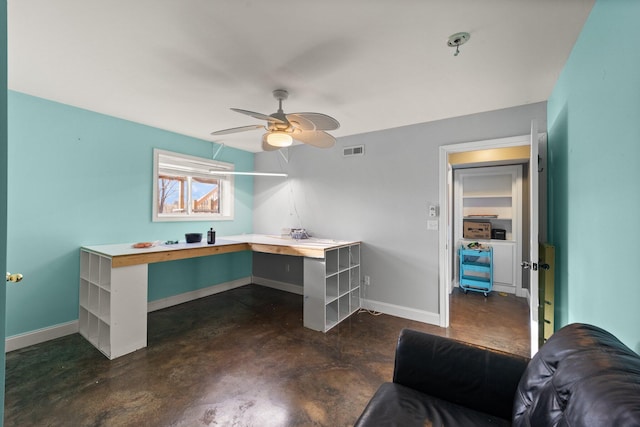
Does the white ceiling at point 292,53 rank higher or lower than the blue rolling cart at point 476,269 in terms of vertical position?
higher

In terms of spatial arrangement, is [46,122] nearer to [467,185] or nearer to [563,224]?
[563,224]

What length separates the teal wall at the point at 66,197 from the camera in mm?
2475

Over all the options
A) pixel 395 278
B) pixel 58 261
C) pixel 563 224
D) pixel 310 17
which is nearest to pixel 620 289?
pixel 563 224

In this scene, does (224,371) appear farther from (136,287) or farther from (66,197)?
(66,197)

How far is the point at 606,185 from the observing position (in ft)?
4.08

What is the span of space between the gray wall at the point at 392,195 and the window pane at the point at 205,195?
4.59 ft

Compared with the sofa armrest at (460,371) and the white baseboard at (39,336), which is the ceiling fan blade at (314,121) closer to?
the sofa armrest at (460,371)

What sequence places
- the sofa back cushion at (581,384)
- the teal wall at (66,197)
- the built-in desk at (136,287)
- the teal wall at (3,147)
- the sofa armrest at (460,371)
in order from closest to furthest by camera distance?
the sofa back cushion at (581,384) → the teal wall at (3,147) → the sofa armrest at (460,371) → the built-in desk at (136,287) → the teal wall at (66,197)

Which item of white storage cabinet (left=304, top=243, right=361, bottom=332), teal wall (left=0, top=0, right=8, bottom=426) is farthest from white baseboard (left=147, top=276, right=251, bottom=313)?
teal wall (left=0, top=0, right=8, bottom=426)

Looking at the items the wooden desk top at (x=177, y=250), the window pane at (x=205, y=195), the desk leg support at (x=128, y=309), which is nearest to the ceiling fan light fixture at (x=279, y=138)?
the wooden desk top at (x=177, y=250)

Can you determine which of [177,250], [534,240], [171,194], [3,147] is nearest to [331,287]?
[177,250]

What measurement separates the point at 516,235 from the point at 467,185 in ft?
3.76

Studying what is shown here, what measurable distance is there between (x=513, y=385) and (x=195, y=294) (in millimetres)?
3916

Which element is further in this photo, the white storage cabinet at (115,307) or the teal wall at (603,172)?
the white storage cabinet at (115,307)
